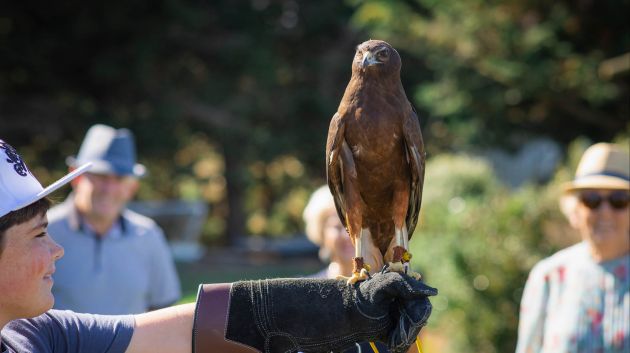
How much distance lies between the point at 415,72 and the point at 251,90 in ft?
13.3

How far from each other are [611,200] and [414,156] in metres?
1.75

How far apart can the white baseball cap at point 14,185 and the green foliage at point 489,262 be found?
483 centimetres

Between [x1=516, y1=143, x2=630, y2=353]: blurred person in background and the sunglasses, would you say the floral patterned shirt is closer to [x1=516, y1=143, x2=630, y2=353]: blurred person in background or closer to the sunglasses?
[x1=516, y1=143, x2=630, y2=353]: blurred person in background

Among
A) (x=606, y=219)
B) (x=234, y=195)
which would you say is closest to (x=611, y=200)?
(x=606, y=219)

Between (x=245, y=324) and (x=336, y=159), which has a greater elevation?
(x=336, y=159)

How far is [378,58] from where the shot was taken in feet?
7.77

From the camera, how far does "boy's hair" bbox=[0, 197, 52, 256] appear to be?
2.02 m

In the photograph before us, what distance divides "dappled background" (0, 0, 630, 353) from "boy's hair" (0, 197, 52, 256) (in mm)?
4781

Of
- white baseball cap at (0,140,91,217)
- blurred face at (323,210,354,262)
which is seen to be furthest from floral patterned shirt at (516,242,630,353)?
white baseball cap at (0,140,91,217)

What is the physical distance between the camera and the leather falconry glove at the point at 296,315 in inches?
88.8

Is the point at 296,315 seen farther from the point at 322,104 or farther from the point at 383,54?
the point at 322,104

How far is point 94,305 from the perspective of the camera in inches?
164

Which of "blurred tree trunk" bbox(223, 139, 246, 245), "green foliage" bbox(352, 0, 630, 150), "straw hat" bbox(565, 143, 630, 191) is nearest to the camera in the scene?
"straw hat" bbox(565, 143, 630, 191)

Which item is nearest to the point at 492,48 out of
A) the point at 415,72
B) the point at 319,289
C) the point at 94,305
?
the point at 94,305
